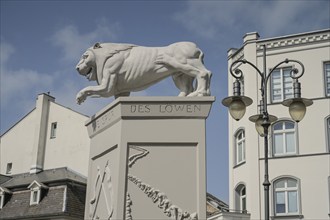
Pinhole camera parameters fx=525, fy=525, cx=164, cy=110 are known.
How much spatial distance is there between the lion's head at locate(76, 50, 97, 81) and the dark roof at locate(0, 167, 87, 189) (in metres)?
27.2

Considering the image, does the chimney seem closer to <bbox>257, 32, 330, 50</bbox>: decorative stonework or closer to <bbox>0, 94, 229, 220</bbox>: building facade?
<bbox>0, 94, 229, 220</bbox>: building facade

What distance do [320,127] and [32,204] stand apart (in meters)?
18.2

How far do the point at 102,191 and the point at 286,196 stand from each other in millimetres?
23646

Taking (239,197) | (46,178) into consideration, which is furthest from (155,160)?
(46,178)

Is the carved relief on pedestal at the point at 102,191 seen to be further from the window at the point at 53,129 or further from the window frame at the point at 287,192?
the window at the point at 53,129

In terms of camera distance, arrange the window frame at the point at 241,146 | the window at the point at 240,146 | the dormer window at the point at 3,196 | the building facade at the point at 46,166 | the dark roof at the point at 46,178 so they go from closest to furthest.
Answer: the window frame at the point at 241,146, the window at the point at 240,146, the building facade at the point at 46,166, the dark roof at the point at 46,178, the dormer window at the point at 3,196

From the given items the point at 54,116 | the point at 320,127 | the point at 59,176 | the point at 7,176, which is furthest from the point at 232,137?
the point at 7,176

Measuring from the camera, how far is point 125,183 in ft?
17.3

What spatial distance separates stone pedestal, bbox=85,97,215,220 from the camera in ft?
17.1

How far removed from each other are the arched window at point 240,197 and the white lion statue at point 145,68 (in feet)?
81.3

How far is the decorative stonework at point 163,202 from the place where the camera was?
5164 mm

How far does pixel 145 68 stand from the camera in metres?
5.84

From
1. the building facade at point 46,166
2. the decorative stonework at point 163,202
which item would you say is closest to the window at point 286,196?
the building facade at point 46,166

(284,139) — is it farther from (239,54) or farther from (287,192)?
(239,54)
